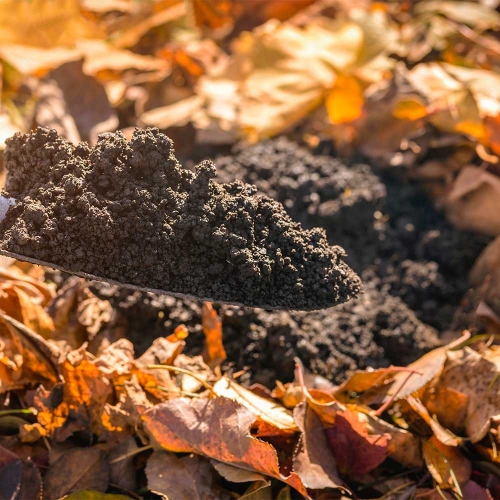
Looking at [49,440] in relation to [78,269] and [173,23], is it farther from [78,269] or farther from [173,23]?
[173,23]

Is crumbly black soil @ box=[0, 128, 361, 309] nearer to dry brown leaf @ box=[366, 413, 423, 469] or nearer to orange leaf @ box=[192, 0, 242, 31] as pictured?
dry brown leaf @ box=[366, 413, 423, 469]

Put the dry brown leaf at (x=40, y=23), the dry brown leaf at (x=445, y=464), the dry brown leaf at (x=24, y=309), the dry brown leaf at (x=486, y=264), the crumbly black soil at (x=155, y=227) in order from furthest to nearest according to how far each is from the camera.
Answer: the dry brown leaf at (x=40, y=23), the dry brown leaf at (x=486, y=264), the dry brown leaf at (x=24, y=309), the dry brown leaf at (x=445, y=464), the crumbly black soil at (x=155, y=227)

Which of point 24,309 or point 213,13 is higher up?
point 213,13

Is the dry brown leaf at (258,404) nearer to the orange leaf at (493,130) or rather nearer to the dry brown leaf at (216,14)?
the orange leaf at (493,130)

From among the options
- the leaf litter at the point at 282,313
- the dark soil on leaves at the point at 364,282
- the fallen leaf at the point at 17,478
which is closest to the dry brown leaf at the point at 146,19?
the leaf litter at the point at 282,313

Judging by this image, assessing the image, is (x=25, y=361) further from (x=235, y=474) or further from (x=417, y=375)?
(x=417, y=375)

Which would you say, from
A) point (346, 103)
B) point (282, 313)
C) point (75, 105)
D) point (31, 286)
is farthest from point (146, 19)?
point (282, 313)

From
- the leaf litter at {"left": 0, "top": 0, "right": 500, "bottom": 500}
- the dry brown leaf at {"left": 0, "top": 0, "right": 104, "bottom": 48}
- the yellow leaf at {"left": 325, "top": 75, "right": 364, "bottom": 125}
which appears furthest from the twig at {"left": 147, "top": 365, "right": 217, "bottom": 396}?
the dry brown leaf at {"left": 0, "top": 0, "right": 104, "bottom": 48}
